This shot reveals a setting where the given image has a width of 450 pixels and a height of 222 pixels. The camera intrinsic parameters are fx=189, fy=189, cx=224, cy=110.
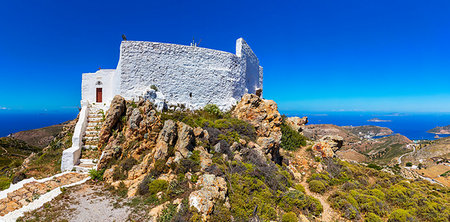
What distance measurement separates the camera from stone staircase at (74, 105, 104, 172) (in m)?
12.5

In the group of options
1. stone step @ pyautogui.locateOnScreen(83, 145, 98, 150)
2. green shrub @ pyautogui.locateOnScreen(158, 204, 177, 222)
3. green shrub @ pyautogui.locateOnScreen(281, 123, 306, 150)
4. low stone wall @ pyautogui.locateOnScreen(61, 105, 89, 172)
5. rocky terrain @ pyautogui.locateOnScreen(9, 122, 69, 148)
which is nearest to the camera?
green shrub @ pyautogui.locateOnScreen(158, 204, 177, 222)

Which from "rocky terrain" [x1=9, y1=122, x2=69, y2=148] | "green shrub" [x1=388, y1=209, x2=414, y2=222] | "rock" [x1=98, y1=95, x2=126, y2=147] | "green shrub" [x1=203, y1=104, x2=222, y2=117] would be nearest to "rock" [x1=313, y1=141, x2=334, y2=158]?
"green shrub" [x1=388, y1=209, x2=414, y2=222]

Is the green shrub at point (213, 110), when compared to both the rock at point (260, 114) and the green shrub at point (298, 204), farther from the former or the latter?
the green shrub at point (298, 204)

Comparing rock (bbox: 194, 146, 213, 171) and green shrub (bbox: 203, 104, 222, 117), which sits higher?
green shrub (bbox: 203, 104, 222, 117)

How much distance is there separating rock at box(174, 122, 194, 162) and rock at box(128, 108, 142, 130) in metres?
3.26

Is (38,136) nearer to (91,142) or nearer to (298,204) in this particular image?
Result: (91,142)

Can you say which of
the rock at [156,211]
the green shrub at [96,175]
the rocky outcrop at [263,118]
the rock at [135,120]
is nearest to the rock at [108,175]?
the green shrub at [96,175]

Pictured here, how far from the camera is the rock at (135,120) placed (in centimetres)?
1245

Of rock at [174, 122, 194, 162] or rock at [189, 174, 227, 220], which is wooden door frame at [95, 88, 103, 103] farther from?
rock at [189, 174, 227, 220]

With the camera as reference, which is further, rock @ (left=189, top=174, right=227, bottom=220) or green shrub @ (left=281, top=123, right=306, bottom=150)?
green shrub @ (left=281, top=123, right=306, bottom=150)

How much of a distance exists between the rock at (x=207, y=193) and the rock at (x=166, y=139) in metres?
2.88

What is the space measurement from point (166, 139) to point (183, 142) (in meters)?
1.02

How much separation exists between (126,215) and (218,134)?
22.2 feet

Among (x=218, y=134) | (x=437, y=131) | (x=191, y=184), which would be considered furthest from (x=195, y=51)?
(x=437, y=131)
